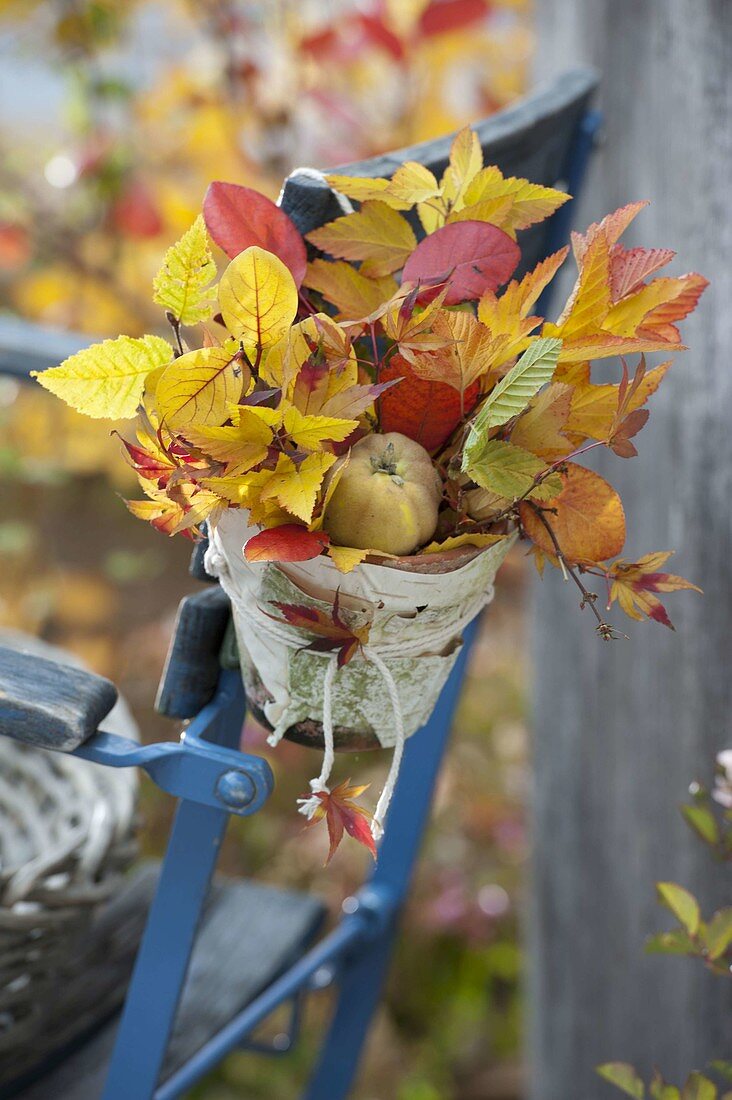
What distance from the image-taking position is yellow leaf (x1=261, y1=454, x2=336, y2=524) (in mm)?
506

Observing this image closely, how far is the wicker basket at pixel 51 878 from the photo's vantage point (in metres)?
0.80

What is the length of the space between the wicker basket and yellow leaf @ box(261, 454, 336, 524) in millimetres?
368

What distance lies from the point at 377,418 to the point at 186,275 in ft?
0.42

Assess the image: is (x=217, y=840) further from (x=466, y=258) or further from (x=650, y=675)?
(x=650, y=675)

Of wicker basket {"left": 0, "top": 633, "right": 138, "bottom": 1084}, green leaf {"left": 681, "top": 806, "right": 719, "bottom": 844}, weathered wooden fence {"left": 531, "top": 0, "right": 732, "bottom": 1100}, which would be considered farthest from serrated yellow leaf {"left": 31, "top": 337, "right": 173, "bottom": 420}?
weathered wooden fence {"left": 531, "top": 0, "right": 732, "bottom": 1100}

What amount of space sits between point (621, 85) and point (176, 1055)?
1.22m

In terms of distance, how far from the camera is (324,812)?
1.81 feet

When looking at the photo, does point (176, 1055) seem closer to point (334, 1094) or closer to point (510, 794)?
point (334, 1094)

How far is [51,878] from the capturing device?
828 mm

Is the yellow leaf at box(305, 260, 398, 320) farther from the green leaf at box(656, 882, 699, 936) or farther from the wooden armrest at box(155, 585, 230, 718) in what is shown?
the green leaf at box(656, 882, 699, 936)

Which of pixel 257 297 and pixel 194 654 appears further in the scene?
pixel 194 654

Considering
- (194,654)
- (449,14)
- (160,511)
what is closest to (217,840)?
(194,654)

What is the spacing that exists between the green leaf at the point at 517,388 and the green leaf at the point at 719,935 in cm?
35

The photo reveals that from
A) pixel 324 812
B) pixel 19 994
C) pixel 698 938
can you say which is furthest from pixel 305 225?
pixel 19 994
